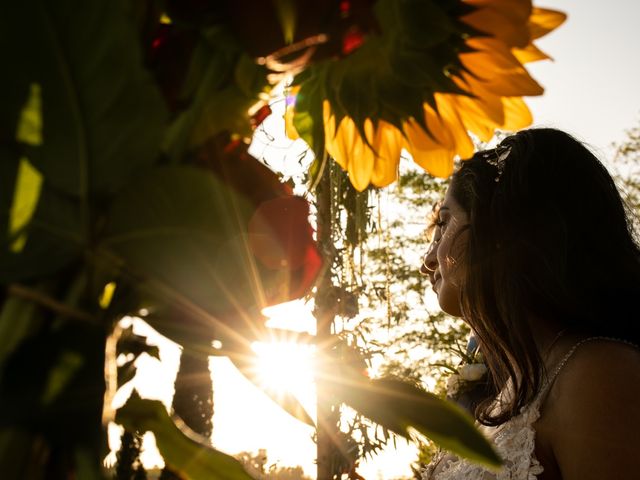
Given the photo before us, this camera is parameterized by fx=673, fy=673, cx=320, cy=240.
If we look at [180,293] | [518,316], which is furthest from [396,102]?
[518,316]

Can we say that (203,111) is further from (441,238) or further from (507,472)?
(441,238)

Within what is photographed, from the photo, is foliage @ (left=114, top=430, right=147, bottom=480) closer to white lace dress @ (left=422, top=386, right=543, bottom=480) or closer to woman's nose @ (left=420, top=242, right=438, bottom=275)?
white lace dress @ (left=422, top=386, right=543, bottom=480)

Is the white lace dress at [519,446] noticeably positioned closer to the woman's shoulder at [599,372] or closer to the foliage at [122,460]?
the woman's shoulder at [599,372]

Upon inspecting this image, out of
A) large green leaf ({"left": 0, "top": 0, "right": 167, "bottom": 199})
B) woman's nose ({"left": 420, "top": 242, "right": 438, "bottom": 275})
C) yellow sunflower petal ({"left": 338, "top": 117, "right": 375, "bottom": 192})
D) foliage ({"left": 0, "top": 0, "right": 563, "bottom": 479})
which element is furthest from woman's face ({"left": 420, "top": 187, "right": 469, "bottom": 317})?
large green leaf ({"left": 0, "top": 0, "right": 167, "bottom": 199})

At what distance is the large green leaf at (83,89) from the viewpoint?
0.66 feet

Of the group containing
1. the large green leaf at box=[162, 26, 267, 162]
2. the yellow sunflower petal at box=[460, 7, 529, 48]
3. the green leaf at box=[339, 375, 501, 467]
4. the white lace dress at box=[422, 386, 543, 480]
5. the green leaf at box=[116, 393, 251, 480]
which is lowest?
the white lace dress at box=[422, 386, 543, 480]

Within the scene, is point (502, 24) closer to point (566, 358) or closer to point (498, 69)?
point (498, 69)

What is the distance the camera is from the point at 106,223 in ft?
0.74

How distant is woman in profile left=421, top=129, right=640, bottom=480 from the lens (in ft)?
4.80

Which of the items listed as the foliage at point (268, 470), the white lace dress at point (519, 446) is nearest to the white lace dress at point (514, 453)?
the white lace dress at point (519, 446)

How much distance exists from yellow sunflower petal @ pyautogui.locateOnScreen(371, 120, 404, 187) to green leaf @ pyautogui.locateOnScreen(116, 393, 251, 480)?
0.18 meters

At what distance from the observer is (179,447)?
0.32 metres

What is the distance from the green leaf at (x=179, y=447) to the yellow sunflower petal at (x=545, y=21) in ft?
0.89

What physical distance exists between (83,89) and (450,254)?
154 cm
